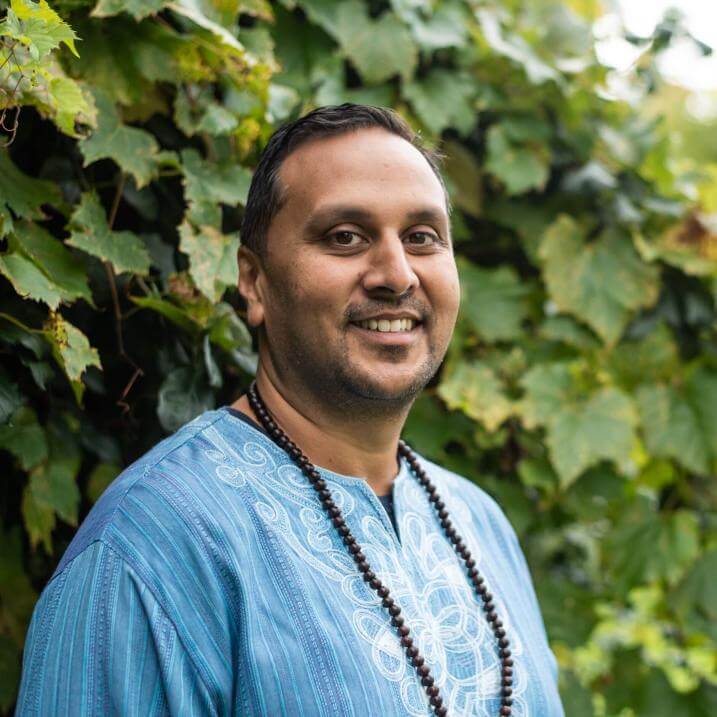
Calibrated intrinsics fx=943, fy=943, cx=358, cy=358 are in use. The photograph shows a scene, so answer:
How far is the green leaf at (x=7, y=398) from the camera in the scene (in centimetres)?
140

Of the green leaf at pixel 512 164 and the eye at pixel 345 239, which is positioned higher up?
the green leaf at pixel 512 164

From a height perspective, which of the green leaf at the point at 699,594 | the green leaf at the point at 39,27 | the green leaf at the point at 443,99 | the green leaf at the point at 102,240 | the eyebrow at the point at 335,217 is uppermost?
the green leaf at the point at 443,99

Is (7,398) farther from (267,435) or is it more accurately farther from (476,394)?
(476,394)

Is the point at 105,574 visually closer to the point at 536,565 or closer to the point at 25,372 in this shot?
the point at 25,372

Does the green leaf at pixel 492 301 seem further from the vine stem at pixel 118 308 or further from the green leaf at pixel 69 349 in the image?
the green leaf at pixel 69 349

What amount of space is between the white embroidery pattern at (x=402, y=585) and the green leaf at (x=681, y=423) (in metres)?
1.11

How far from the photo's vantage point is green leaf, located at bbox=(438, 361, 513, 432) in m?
2.26

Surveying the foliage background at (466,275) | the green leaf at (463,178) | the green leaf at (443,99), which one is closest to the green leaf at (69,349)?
the foliage background at (466,275)

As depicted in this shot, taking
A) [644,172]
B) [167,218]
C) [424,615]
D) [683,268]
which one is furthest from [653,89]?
[424,615]

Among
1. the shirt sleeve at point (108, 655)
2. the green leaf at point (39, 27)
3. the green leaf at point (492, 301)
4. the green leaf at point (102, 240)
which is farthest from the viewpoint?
the green leaf at point (492, 301)

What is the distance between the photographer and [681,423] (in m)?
2.47

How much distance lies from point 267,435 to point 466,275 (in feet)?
3.83

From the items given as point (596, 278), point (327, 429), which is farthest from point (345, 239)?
point (596, 278)

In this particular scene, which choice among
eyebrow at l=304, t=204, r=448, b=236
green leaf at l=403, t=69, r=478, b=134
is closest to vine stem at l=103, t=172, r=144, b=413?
eyebrow at l=304, t=204, r=448, b=236
